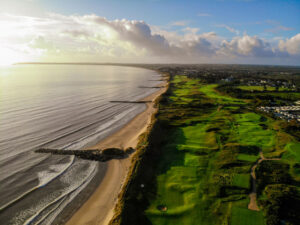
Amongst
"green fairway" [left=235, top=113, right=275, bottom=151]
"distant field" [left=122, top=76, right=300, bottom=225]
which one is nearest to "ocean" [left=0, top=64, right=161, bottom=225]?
"distant field" [left=122, top=76, right=300, bottom=225]

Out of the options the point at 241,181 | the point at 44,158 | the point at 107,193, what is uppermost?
the point at 241,181

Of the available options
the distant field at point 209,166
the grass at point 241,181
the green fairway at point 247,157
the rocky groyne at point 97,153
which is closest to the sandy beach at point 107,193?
the rocky groyne at point 97,153

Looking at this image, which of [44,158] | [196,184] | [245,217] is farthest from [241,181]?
[44,158]

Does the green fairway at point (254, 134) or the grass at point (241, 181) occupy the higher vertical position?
the green fairway at point (254, 134)

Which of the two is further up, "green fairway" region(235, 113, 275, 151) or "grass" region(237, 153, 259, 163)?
"green fairway" region(235, 113, 275, 151)

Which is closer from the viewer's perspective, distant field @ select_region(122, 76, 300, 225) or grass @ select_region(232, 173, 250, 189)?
distant field @ select_region(122, 76, 300, 225)

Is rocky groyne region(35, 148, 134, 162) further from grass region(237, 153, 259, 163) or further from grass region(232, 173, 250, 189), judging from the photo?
grass region(237, 153, 259, 163)

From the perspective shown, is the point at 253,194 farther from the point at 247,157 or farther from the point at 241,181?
the point at 247,157

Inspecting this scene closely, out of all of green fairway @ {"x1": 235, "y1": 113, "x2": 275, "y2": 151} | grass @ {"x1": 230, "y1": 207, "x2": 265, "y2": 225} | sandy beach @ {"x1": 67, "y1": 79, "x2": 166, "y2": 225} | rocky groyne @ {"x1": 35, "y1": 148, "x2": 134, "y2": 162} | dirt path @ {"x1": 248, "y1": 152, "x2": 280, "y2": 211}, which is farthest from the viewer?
green fairway @ {"x1": 235, "y1": 113, "x2": 275, "y2": 151}

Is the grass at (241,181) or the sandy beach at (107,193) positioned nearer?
the sandy beach at (107,193)

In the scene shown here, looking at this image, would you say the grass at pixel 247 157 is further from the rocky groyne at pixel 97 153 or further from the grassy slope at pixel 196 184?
the rocky groyne at pixel 97 153

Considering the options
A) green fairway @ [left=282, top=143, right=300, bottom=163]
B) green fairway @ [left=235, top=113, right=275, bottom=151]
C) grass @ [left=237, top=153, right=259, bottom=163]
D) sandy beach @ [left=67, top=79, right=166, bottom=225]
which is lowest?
sandy beach @ [left=67, top=79, right=166, bottom=225]
